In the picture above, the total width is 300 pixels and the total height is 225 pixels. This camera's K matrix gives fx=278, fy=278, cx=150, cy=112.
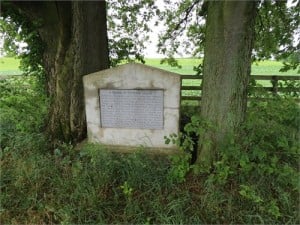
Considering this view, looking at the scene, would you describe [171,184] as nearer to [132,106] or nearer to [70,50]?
[132,106]

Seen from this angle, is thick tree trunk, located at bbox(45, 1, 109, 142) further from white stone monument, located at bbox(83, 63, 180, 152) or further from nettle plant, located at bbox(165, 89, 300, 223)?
nettle plant, located at bbox(165, 89, 300, 223)

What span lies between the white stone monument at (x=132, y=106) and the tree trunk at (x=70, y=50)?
29 centimetres

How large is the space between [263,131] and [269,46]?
7.95 ft

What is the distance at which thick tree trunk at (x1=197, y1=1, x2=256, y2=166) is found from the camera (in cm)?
322

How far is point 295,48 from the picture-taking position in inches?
177

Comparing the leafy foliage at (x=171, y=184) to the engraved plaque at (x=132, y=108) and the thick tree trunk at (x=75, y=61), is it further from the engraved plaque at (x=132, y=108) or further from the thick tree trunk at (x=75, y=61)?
the thick tree trunk at (x=75, y=61)

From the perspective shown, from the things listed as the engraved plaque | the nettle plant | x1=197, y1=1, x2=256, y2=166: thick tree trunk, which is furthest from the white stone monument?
the nettle plant

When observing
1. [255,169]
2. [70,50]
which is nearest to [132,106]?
[70,50]

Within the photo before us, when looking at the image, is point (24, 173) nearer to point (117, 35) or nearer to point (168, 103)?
point (168, 103)

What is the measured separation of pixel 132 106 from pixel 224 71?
1.43 meters

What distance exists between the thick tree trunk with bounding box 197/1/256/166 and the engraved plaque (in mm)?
727

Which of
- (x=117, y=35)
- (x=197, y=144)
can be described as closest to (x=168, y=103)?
(x=197, y=144)

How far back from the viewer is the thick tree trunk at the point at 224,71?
3.22 metres

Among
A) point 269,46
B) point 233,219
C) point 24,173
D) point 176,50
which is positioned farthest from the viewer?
point 176,50
